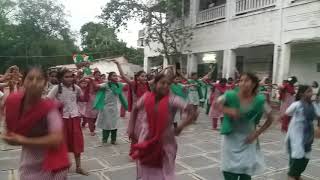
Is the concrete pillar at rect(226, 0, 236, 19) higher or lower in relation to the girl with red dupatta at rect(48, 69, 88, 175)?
higher

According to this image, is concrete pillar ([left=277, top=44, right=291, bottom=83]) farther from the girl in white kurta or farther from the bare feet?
the bare feet

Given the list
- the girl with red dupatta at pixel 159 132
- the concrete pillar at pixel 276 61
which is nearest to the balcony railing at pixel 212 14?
the concrete pillar at pixel 276 61

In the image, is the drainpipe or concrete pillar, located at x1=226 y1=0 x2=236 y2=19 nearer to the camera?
the drainpipe

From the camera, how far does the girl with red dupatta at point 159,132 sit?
3.70 metres

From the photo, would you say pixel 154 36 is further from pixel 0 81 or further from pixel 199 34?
pixel 0 81

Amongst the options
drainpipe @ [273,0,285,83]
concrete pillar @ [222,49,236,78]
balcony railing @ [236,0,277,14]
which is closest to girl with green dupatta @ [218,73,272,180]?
drainpipe @ [273,0,285,83]

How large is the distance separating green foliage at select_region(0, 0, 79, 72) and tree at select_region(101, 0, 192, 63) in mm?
24043

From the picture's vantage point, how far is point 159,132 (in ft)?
12.1

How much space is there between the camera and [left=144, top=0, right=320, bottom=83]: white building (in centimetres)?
1393

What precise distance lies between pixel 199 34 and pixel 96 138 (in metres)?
11.8

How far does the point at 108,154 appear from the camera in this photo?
24.8 ft

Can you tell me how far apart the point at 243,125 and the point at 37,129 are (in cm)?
208

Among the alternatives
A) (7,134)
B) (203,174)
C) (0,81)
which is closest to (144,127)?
(7,134)

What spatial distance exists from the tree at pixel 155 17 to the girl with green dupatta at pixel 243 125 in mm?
14979
